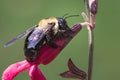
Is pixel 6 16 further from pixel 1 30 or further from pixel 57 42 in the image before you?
pixel 57 42

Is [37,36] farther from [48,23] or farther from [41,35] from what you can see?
[48,23]

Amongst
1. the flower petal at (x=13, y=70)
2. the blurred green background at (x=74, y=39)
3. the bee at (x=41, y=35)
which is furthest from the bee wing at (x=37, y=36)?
the blurred green background at (x=74, y=39)

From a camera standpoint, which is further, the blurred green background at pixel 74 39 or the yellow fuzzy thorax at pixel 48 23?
the blurred green background at pixel 74 39

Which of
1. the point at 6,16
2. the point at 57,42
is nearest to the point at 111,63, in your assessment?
the point at 6,16

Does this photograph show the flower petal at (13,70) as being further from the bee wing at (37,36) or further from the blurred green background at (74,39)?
the blurred green background at (74,39)

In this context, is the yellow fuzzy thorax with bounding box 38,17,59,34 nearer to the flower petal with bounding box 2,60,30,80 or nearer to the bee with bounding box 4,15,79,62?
the bee with bounding box 4,15,79,62

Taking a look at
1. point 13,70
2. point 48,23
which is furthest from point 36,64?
point 48,23

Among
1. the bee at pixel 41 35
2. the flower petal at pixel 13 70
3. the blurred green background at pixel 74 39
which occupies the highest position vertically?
the bee at pixel 41 35
